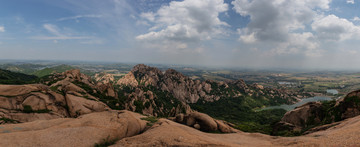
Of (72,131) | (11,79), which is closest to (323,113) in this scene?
(72,131)

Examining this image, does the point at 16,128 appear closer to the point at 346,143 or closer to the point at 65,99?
the point at 65,99

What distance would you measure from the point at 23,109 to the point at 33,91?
4563 mm

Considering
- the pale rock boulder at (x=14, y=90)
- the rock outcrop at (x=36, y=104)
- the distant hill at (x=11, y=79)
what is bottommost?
the distant hill at (x=11, y=79)

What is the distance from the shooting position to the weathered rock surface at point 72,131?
38.8 feet

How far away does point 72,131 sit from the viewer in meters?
14.0

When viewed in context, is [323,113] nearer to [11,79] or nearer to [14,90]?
[14,90]

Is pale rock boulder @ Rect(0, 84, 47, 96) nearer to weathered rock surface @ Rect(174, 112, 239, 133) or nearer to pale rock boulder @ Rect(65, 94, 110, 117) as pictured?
pale rock boulder @ Rect(65, 94, 110, 117)

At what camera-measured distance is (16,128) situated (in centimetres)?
1402

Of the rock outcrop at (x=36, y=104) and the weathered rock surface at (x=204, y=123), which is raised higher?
the rock outcrop at (x=36, y=104)

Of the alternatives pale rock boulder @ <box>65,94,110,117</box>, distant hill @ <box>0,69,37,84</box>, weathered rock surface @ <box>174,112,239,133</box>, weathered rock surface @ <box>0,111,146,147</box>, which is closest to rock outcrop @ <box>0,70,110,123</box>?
pale rock boulder @ <box>65,94,110,117</box>

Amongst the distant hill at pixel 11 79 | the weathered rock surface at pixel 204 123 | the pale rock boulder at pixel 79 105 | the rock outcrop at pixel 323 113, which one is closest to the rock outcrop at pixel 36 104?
the pale rock boulder at pixel 79 105

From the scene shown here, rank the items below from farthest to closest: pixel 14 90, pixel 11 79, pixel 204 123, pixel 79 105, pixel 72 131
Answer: pixel 11 79 → pixel 79 105 → pixel 204 123 → pixel 14 90 → pixel 72 131

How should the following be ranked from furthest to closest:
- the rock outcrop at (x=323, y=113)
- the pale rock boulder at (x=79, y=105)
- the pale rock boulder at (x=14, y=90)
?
the rock outcrop at (x=323, y=113), the pale rock boulder at (x=79, y=105), the pale rock boulder at (x=14, y=90)

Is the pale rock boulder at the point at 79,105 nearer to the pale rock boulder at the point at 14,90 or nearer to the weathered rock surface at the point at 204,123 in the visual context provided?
the pale rock boulder at the point at 14,90
